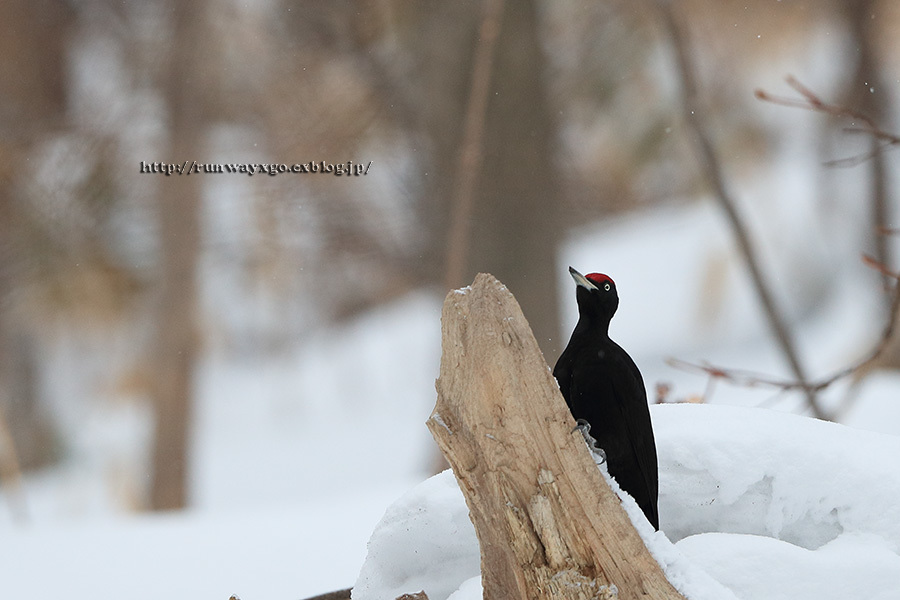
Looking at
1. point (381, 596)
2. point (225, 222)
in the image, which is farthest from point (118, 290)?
point (381, 596)

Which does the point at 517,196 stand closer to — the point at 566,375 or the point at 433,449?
the point at 433,449

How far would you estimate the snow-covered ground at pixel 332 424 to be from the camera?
141 centimetres

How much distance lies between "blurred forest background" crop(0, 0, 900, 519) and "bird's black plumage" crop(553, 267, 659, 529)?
131 centimetres

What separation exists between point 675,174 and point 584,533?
325 centimetres

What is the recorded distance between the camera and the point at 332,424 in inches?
156

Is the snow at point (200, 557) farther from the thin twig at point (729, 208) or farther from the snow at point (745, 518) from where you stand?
the thin twig at point (729, 208)

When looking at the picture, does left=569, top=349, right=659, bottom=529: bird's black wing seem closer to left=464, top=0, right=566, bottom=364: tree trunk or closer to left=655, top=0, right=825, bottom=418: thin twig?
left=655, top=0, right=825, bottom=418: thin twig

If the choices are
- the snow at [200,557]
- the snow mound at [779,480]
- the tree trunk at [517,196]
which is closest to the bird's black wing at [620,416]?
the snow mound at [779,480]

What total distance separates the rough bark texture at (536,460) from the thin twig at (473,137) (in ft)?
4.08

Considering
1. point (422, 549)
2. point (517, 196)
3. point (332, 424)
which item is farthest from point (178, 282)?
point (422, 549)

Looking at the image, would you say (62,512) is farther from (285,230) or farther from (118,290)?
(285,230)

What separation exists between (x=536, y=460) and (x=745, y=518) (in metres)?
0.26

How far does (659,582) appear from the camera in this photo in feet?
2.18

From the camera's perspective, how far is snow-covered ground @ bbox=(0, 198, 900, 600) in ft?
4.63
